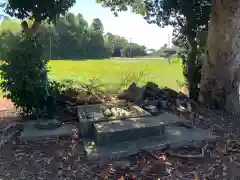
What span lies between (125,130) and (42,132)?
144 centimetres

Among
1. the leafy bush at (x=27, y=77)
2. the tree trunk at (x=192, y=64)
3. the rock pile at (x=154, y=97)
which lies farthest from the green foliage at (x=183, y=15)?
the leafy bush at (x=27, y=77)

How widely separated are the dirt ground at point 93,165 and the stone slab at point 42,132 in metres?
0.13

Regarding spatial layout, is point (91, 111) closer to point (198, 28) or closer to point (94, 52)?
point (198, 28)

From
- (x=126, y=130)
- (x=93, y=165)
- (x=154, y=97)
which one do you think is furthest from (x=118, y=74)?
(x=93, y=165)

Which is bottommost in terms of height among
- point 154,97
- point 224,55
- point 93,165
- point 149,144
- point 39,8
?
point 93,165

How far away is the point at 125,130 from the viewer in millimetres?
4016

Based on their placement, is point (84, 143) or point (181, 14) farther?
point (181, 14)

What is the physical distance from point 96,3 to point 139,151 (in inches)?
275

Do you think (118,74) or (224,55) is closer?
(224,55)

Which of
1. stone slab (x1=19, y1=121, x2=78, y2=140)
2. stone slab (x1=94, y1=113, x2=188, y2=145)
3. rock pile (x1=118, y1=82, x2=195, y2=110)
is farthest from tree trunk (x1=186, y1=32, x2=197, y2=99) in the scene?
stone slab (x1=19, y1=121, x2=78, y2=140)

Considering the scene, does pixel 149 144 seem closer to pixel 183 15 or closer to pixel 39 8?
pixel 39 8

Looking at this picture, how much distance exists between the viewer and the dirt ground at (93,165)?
3.33m

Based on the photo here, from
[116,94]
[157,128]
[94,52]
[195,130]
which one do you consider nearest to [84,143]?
[157,128]

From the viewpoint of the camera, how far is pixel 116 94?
23.5 feet
